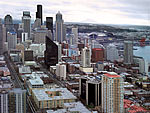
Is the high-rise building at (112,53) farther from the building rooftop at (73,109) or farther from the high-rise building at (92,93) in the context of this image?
the building rooftop at (73,109)

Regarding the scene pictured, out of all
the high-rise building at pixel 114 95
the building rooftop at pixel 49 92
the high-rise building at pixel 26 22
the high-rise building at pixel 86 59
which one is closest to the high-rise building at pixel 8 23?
the high-rise building at pixel 26 22

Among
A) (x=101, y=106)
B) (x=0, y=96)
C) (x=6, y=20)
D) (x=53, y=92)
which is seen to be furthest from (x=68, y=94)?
(x=6, y=20)

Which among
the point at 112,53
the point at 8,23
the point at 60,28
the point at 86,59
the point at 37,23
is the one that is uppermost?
the point at 37,23

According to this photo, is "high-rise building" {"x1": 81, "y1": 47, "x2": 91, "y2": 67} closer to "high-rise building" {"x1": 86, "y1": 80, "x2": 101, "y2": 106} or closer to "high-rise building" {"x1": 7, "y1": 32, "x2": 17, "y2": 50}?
"high-rise building" {"x1": 86, "y1": 80, "x2": 101, "y2": 106}

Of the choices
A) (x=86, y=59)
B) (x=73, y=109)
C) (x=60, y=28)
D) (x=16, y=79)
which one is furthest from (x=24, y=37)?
(x=73, y=109)

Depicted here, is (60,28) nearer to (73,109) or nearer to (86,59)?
(86,59)
